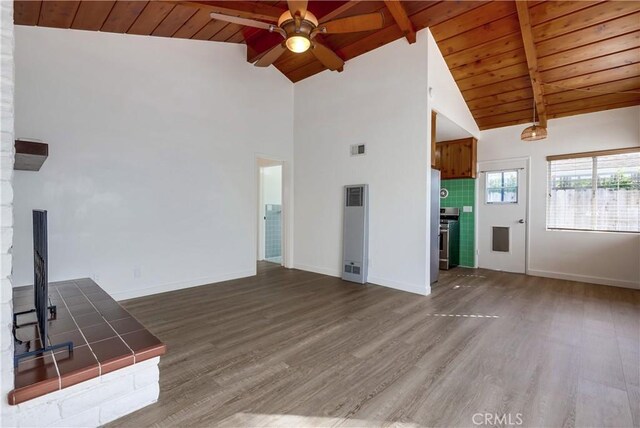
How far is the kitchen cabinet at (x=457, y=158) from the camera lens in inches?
216

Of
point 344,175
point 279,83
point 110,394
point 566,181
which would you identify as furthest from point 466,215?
point 110,394

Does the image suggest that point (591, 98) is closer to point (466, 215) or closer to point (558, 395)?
point (466, 215)

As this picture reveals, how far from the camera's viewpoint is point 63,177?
3.19 metres

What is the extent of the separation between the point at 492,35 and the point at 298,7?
263 centimetres

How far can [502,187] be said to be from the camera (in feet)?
17.8

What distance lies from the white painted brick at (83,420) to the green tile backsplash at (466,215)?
5.82 metres

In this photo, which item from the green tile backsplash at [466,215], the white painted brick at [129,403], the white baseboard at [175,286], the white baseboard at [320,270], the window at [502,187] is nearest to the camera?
the white painted brick at [129,403]

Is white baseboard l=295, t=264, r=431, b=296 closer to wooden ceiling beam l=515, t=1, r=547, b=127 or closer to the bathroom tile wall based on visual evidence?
the bathroom tile wall

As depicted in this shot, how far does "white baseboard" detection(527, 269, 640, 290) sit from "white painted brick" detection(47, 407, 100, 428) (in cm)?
596

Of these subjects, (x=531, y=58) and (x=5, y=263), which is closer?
(x=5, y=263)

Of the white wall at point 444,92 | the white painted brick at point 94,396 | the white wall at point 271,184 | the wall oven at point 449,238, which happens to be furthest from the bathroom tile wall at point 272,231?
the white painted brick at point 94,396

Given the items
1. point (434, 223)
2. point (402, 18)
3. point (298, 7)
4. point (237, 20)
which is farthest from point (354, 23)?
point (434, 223)

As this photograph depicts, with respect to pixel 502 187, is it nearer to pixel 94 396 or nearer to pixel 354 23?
pixel 354 23

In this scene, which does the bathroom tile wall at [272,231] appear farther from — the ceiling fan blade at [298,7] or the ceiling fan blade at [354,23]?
the ceiling fan blade at [298,7]
